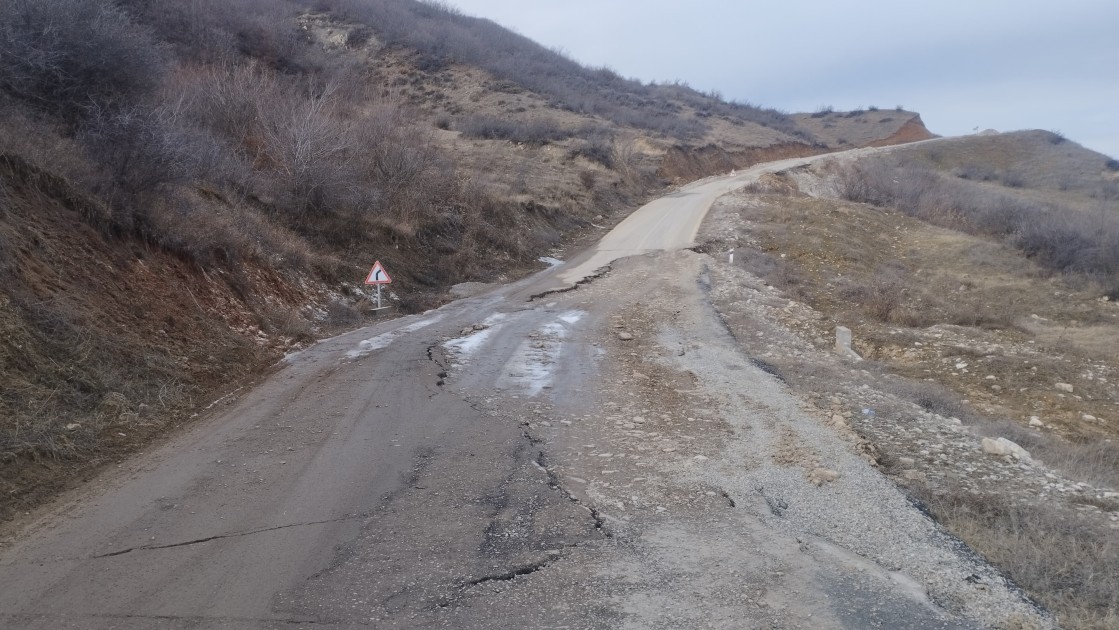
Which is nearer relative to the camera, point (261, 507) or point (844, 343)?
point (261, 507)

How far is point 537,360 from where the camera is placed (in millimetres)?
11375

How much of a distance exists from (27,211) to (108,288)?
1345 millimetres

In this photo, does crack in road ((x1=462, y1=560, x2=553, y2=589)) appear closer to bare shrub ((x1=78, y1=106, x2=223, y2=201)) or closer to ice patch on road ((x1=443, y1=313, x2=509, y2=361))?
ice patch on road ((x1=443, y1=313, x2=509, y2=361))

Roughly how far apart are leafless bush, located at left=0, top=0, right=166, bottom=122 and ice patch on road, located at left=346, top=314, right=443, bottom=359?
20.4 ft

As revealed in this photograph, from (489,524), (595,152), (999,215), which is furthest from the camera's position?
(595,152)

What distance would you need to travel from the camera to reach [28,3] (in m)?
12.7

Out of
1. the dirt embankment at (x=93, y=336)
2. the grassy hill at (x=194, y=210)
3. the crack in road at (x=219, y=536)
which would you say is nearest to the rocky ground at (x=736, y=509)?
the crack in road at (x=219, y=536)

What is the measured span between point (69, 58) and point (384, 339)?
25.2 feet

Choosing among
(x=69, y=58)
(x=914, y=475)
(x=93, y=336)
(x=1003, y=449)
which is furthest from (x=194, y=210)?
(x=1003, y=449)

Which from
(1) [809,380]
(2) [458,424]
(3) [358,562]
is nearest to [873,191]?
(1) [809,380]

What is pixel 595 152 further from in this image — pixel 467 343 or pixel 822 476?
pixel 822 476

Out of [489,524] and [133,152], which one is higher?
Result: [133,152]

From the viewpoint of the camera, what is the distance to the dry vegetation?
5.69 meters

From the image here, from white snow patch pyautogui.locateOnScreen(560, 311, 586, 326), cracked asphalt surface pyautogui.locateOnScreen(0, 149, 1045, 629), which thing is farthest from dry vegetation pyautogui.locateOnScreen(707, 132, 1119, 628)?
white snow patch pyautogui.locateOnScreen(560, 311, 586, 326)
